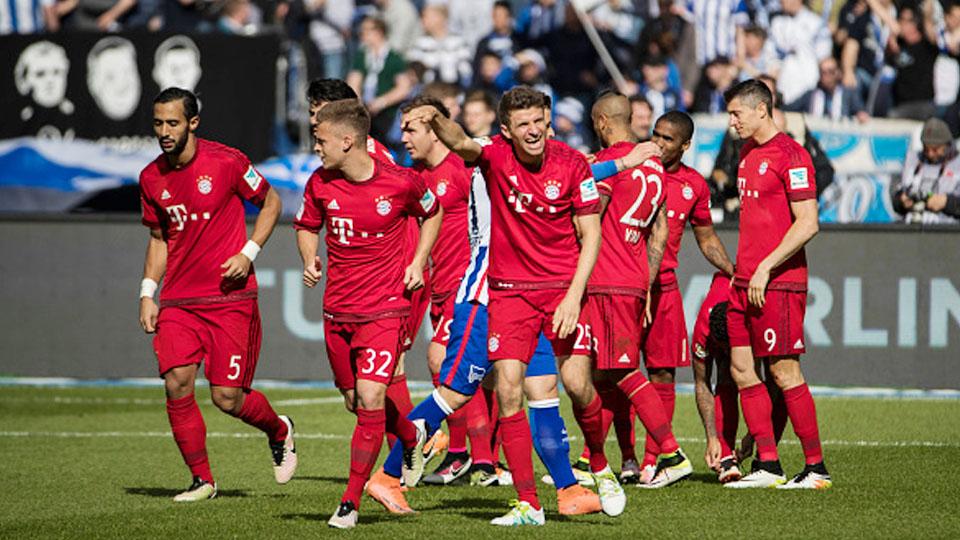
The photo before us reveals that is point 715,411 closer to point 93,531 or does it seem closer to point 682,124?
point 682,124

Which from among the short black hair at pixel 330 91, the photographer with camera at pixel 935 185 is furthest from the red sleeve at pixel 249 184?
the photographer with camera at pixel 935 185

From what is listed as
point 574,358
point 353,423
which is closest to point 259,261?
point 353,423

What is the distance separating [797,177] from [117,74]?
10.6m

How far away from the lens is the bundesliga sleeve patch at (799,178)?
9883mm

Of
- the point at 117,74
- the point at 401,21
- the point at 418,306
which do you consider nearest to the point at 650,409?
the point at 418,306

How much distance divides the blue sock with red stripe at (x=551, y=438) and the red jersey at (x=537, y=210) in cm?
61

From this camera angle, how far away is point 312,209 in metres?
9.07

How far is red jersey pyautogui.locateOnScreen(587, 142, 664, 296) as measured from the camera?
9.90 m

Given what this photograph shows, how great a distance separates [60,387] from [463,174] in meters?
7.03

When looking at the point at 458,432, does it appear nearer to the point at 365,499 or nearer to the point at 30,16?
the point at 365,499

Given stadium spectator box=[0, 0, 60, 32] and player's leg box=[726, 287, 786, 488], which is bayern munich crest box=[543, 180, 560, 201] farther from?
stadium spectator box=[0, 0, 60, 32]

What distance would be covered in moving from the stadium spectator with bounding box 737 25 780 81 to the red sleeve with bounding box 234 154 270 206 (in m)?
10.1

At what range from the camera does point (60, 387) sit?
53.3 feet

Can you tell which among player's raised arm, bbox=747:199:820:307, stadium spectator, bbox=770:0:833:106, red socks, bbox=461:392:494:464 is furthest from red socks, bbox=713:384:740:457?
stadium spectator, bbox=770:0:833:106
